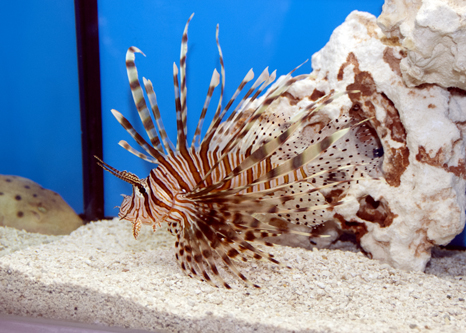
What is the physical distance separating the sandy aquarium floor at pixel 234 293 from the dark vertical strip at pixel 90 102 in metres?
0.77

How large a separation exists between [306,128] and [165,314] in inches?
69.1

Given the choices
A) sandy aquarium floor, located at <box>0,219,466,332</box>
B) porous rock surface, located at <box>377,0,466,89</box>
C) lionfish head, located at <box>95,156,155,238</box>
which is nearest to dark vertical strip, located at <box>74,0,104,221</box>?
sandy aquarium floor, located at <box>0,219,466,332</box>

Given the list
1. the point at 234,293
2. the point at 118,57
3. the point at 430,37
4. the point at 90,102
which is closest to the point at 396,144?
the point at 430,37

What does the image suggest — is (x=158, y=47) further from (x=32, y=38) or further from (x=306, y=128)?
(x=306, y=128)

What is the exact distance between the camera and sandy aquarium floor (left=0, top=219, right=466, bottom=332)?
72.4 inches

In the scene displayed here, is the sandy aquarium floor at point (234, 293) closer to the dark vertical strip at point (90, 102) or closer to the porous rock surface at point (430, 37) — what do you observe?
the dark vertical strip at point (90, 102)

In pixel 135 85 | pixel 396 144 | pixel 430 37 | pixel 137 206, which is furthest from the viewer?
pixel 396 144

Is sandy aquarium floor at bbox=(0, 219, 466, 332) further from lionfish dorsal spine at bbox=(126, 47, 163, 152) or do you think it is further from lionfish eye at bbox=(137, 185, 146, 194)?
lionfish dorsal spine at bbox=(126, 47, 163, 152)

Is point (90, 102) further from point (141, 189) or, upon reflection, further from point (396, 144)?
point (396, 144)

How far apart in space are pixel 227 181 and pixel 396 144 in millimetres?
1311

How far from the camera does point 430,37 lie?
2135 mm

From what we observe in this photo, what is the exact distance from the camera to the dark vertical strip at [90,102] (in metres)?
3.36

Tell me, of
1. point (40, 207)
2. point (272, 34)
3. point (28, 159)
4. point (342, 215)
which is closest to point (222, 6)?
point (272, 34)

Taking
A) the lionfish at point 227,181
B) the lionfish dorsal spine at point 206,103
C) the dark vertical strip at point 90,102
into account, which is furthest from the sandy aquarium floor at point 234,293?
the lionfish dorsal spine at point 206,103
